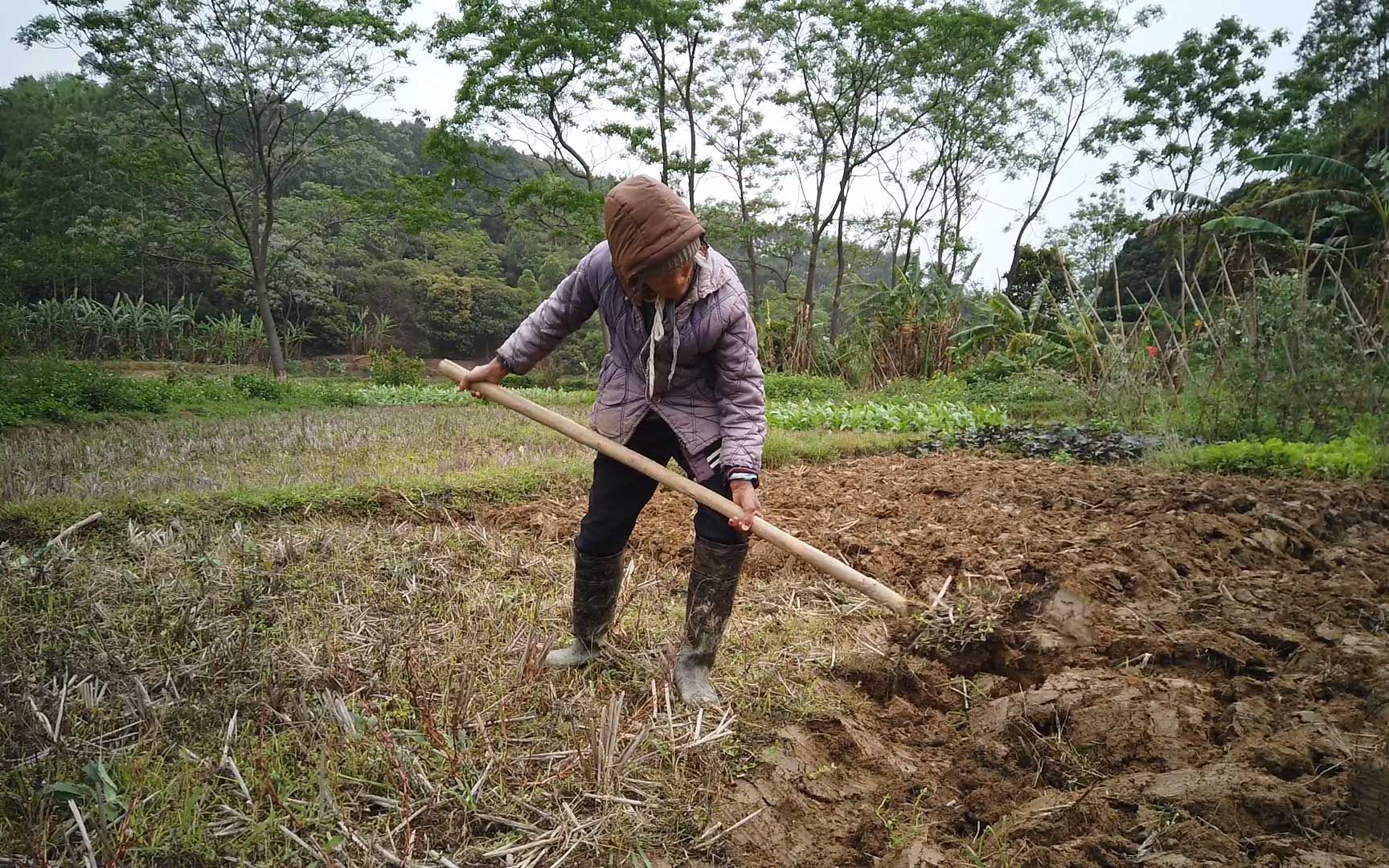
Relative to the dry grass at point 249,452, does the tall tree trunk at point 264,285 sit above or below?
above

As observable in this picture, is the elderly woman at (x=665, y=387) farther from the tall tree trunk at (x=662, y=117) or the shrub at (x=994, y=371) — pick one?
the tall tree trunk at (x=662, y=117)

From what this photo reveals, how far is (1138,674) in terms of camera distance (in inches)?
91.0

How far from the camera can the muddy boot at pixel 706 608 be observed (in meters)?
2.36

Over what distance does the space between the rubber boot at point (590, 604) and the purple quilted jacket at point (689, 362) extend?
0.44 metres

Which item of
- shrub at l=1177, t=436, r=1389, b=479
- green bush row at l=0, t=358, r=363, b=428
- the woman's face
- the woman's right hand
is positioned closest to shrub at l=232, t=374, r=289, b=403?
green bush row at l=0, t=358, r=363, b=428

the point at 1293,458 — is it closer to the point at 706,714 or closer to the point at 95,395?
the point at 706,714

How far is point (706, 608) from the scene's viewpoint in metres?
2.39

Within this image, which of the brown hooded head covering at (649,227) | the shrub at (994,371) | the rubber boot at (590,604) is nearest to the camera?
the brown hooded head covering at (649,227)

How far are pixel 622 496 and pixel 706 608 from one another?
44 cm

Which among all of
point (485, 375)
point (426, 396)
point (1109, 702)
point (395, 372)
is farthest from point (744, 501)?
point (395, 372)

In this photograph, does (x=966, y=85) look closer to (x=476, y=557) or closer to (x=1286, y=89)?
(x=1286, y=89)

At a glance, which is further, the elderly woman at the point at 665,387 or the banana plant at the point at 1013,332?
the banana plant at the point at 1013,332

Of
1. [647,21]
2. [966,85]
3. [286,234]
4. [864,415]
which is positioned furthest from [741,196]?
[864,415]

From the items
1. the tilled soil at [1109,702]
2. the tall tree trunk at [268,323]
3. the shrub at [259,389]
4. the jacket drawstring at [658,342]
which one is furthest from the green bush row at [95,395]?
the jacket drawstring at [658,342]
